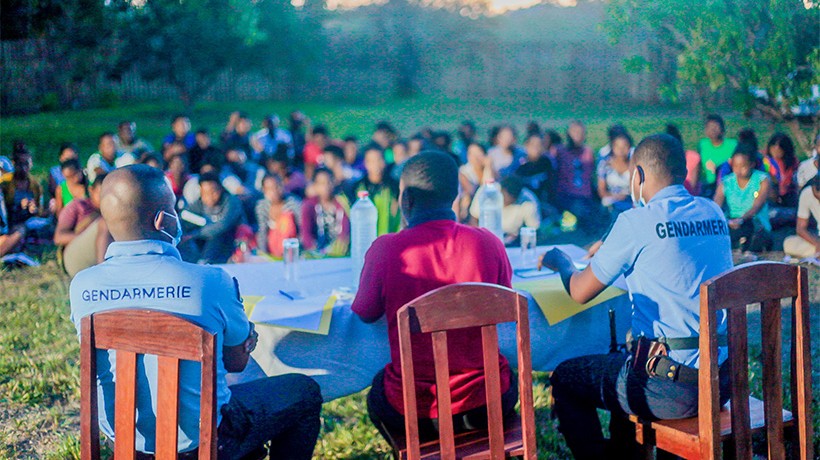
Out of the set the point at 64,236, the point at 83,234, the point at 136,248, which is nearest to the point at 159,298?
the point at 136,248

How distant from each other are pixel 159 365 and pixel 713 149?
6.77 meters

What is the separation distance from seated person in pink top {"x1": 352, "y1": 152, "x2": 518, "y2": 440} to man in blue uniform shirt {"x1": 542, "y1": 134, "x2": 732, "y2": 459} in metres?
0.34

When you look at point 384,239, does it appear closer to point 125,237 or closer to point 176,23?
point 125,237

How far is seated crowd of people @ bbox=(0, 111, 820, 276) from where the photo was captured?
589 centimetres

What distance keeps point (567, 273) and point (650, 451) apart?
0.68 meters

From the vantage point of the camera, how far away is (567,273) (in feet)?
9.83

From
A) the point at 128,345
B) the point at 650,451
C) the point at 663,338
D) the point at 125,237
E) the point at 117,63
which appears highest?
the point at 117,63

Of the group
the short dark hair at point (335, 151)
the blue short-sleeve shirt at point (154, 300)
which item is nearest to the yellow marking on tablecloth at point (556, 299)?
the blue short-sleeve shirt at point (154, 300)

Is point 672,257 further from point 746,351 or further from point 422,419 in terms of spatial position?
point 422,419

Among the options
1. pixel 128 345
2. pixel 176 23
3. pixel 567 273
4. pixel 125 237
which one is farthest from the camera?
pixel 176 23

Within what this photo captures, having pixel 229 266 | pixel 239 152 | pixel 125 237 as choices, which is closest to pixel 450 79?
pixel 239 152

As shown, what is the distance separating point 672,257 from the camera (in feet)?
8.58

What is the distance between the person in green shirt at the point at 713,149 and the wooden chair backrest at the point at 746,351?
542 centimetres

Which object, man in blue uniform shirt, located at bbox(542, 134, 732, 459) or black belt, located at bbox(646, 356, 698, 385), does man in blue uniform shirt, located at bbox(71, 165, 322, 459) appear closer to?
man in blue uniform shirt, located at bbox(542, 134, 732, 459)
